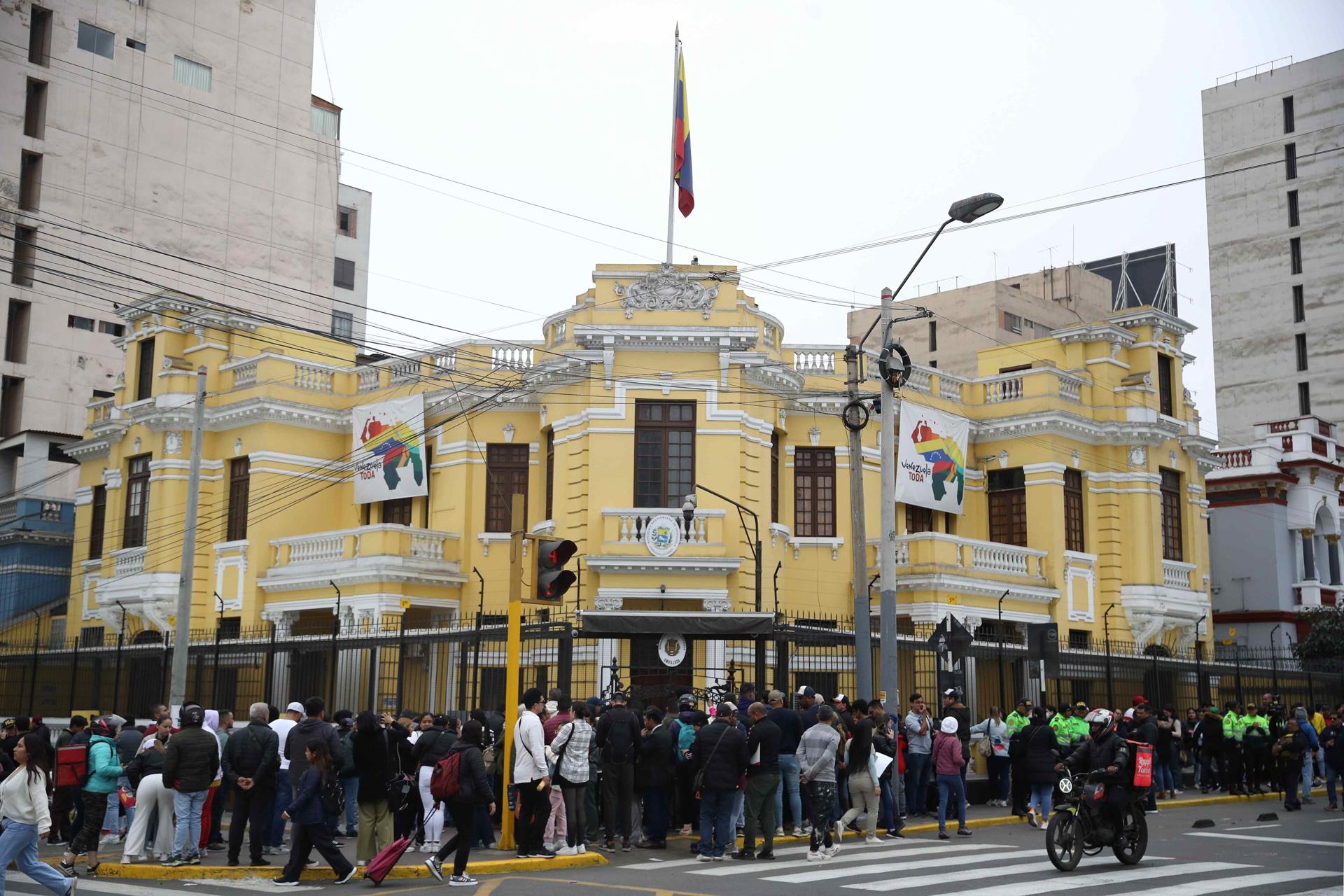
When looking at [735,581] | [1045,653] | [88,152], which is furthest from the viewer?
[88,152]

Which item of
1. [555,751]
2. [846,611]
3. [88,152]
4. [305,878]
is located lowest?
[305,878]

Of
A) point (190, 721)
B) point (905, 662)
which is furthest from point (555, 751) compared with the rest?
point (905, 662)

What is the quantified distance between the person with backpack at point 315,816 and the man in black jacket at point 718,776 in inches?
160

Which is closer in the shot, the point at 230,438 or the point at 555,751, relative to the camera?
the point at 555,751

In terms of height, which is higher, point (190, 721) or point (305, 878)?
point (190, 721)

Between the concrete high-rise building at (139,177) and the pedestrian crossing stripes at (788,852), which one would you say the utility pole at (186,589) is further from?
the concrete high-rise building at (139,177)

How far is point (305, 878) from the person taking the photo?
46.7 feet

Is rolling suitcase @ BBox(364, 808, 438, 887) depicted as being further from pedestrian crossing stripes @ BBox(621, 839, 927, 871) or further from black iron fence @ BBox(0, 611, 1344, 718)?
black iron fence @ BBox(0, 611, 1344, 718)

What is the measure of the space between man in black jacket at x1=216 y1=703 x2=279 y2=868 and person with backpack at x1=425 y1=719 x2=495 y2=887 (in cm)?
205

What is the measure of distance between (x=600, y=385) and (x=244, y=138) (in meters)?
29.9

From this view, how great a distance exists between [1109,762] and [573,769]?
587cm

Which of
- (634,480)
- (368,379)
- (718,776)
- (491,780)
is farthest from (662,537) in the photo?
(718,776)

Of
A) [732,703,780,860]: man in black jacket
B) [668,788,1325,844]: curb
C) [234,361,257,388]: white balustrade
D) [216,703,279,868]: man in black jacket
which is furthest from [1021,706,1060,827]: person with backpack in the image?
[234,361,257,388]: white balustrade

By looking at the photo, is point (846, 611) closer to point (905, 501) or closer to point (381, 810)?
point (905, 501)
